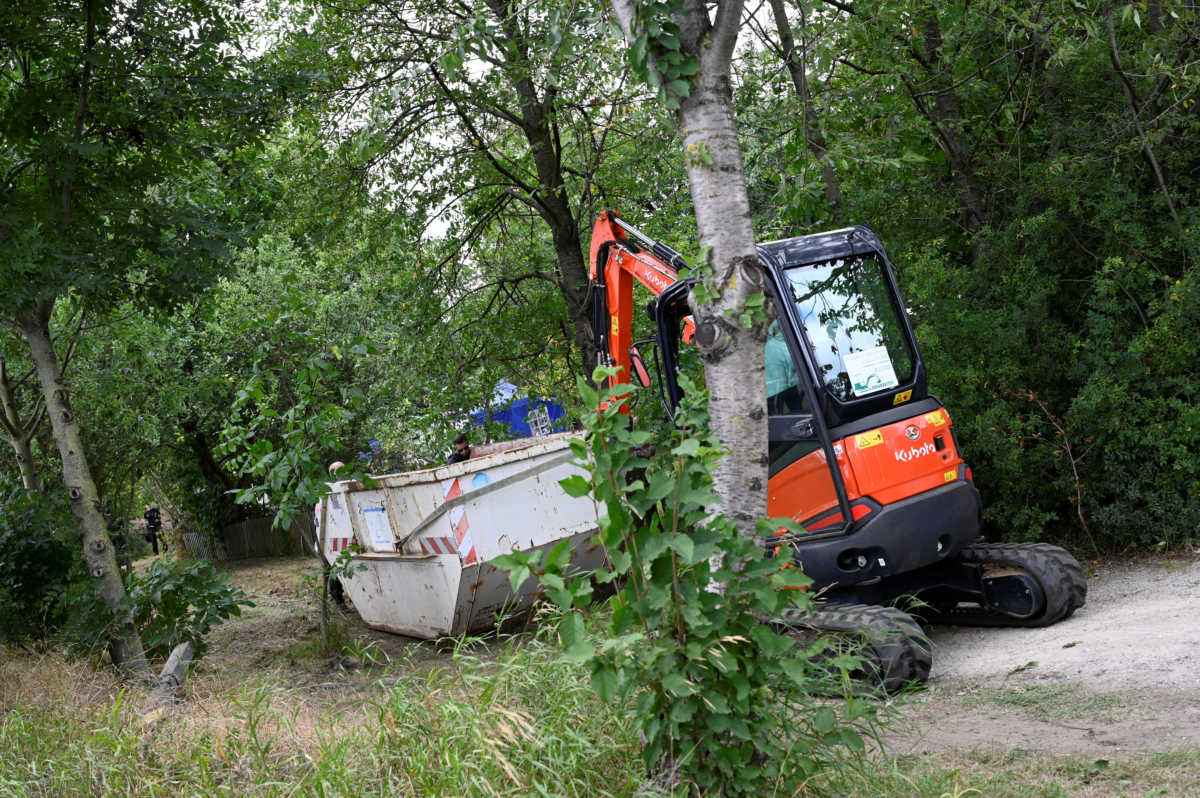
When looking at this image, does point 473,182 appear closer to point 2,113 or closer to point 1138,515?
point 2,113

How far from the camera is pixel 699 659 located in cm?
334

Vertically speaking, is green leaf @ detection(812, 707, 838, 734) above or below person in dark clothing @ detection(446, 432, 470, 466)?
below

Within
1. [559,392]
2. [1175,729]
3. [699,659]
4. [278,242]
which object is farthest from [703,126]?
[278,242]

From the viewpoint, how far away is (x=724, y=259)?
3.97 metres

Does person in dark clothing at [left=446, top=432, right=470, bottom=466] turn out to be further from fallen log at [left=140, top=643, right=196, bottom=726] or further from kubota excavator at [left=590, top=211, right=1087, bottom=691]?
kubota excavator at [left=590, top=211, right=1087, bottom=691]

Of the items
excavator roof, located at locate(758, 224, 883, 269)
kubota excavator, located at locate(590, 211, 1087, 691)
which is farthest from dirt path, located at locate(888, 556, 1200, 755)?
excavator roof, located at locate(758, 224, 883, 269)

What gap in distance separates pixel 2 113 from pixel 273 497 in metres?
3.76

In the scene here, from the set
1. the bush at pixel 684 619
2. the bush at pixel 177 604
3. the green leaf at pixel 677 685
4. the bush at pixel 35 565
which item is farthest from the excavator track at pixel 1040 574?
the bush at pixel 35 565

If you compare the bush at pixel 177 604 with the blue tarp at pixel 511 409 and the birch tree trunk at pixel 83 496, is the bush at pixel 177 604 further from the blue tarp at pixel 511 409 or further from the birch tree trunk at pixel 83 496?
the blue tarp at pixel 511 409

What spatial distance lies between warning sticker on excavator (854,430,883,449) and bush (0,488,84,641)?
6247 millimetres

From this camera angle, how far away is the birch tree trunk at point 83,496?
7.94 m

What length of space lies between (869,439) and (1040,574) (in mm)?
1605

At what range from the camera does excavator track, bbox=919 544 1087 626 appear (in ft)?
23.3

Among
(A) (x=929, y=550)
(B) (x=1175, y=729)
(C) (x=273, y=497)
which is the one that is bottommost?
(B) (x=1175, y=729)
